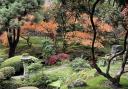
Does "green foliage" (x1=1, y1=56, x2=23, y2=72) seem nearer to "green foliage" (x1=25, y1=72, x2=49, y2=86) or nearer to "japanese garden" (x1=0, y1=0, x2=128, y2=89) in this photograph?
"japanese garden" (x1=0, y1=0, x2=128, y2=89)

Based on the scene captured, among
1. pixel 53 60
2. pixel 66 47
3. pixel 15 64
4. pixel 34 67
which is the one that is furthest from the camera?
pixel 66 47

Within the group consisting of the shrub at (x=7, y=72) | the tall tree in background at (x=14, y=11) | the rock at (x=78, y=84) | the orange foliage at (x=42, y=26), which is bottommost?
the shrub at (x=7, y=72)

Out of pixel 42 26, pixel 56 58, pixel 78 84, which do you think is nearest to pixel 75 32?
pixel 42 26

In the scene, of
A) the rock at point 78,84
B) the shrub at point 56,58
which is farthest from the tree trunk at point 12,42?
the rock at point 78,84

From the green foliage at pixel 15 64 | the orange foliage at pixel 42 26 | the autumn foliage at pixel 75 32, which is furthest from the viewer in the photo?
the orange foliage at pixel 42 26

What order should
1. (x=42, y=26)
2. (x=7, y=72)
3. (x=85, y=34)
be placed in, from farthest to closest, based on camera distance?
(x=42, y=26) → (x=85, y=34) → (x=7, y=72)

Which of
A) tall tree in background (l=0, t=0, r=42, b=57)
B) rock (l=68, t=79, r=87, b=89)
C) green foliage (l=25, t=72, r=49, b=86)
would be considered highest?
tall tree in background (l=0, t=0, r=42, b=57)

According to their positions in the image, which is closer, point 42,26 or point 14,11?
point 14,11

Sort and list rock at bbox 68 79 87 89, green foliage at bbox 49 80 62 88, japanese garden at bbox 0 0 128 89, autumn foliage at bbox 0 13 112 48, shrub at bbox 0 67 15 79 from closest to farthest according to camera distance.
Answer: japanese garden at bbox 0 0 128 89
rock at bbox 68 79 87 89
green foliage at bbox 49 80 62 88
shrub at bbox 0 67 15 79
autumn foliage at bbox 0 13 112 48

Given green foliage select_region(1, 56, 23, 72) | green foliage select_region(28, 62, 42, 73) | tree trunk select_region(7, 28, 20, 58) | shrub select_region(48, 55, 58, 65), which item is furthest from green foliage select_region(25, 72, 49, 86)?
tree trunk select_region(7, 28, 20, 58)

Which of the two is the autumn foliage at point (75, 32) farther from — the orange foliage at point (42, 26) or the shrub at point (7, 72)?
the shrub at point (7, 72)

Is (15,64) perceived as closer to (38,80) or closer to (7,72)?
(7,72)

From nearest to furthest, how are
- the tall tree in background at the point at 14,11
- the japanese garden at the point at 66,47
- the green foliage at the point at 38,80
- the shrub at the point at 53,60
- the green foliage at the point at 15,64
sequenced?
1. the japanese garden at the point at 66,47
2. the green foliage at the point at 38,80
3. the green foliage at the point at 15,64
4. the shrub at the point at 53,60
5. the tall tree in background at the point at 14,11

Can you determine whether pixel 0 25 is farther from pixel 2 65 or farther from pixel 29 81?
pixel 29 81
